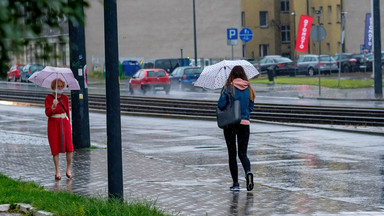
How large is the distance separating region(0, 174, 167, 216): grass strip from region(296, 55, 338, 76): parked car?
51032 millimetres

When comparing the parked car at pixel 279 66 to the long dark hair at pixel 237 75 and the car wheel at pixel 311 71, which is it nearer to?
the car wheel at pixel 311 71

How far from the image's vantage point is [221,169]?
44.6 feet

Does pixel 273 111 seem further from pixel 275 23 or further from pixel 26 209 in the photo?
pixel 275 23

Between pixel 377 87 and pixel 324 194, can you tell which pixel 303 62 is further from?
pixel 324 194

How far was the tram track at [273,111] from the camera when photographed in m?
24.1

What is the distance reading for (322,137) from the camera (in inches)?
765

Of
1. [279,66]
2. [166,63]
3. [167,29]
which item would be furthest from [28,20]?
[167,29]

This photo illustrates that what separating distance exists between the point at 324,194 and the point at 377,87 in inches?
1016

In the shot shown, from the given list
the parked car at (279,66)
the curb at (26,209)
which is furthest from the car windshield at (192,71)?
the curb at (26,209)

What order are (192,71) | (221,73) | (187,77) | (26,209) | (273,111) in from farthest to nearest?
(192,71)
(187,77)
(273,111)
(221,73)
(26,209)

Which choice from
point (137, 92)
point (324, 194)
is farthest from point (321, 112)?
point (137, 92)

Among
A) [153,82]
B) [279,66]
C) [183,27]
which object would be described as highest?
[183,27]

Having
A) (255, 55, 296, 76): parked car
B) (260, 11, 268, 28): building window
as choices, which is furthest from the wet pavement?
(260, 11, 268, 28): building window

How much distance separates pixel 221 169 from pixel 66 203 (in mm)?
4736
